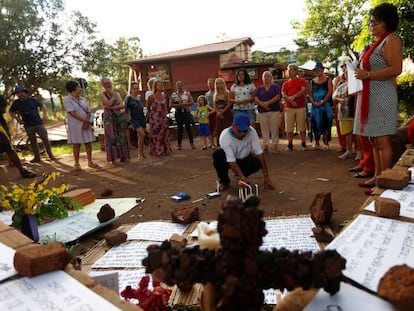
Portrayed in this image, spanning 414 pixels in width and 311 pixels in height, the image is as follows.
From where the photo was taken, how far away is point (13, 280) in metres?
1.26

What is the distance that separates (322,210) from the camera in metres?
2.91

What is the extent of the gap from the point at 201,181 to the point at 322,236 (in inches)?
106

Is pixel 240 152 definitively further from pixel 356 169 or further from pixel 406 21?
pixel 406 21

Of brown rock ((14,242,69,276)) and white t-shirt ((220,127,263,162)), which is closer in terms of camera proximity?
brown rock ((14,242,69,276))

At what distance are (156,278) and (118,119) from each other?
18.6 ft

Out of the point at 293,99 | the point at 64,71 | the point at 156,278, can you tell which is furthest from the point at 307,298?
the point at 64,71

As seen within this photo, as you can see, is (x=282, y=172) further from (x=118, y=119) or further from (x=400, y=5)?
(x=400, y=5)

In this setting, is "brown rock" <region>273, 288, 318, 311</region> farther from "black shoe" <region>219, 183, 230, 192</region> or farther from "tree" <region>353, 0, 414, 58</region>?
"tree" <region>353, 0, 414, 58</region>

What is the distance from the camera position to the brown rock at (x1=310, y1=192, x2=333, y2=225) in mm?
2902

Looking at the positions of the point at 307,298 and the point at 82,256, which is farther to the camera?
the point at 82,256

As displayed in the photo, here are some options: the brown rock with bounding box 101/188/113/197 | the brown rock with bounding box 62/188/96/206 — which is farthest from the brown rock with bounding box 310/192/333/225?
the brown rock with bounding box 101/188/113/197

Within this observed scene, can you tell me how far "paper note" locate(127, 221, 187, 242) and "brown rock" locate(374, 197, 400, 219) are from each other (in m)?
1.62

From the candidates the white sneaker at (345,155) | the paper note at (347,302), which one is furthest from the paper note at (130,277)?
the white sneaker at (345,155)

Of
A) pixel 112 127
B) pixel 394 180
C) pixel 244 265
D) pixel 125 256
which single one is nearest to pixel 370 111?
pixel 394 180
